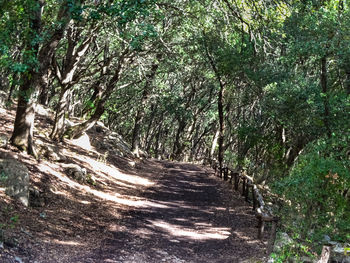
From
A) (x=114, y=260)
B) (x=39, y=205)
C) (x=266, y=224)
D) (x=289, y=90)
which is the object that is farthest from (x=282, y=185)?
(x=289, y=90)

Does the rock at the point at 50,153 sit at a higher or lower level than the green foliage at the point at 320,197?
lower

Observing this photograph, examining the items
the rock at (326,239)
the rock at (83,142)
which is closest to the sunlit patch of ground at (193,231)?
the rock at (326,239)

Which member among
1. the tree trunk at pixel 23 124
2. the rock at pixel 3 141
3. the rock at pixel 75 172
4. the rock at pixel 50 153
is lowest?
the rock at pixel 75 172

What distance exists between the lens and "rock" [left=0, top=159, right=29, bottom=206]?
29.8 ft

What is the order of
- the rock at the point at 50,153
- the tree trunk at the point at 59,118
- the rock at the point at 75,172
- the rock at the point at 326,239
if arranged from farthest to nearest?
the tree trunk at the point at 59,118 < the rock at the point at 50,153 < the rock at the point at 75,172 < the rock at the point at 326,239

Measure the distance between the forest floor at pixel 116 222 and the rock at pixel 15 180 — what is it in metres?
0.20

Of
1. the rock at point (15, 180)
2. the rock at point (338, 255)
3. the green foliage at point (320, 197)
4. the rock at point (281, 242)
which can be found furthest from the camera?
the rock at point (338, 255)

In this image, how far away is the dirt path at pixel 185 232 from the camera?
854 cm

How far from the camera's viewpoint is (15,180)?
9234 millimetres

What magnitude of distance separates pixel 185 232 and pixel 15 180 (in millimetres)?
4770

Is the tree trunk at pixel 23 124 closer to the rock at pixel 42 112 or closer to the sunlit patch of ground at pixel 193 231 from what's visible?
the sunlit patch of ground at pixel 193 231

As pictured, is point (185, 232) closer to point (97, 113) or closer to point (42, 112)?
point (97, 113)

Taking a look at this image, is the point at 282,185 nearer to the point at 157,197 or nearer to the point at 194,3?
the point at 157,197

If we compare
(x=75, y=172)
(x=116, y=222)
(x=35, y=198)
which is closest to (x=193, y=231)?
(x=116, y=222)
